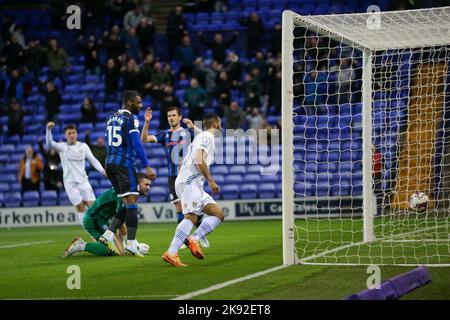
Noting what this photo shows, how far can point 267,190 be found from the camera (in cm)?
2322

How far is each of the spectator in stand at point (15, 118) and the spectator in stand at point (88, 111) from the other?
1.85 meters

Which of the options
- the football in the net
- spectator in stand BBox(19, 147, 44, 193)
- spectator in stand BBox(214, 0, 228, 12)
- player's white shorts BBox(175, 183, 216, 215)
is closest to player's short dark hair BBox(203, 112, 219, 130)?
player's white shorts BBox(175, 183, 216, 215)

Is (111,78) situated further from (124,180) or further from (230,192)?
(124,180)

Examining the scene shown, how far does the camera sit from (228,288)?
27.3 feet

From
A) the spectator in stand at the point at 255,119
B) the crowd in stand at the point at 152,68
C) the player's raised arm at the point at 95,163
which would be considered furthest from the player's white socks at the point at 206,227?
the spectator in stand at the point at 255,119

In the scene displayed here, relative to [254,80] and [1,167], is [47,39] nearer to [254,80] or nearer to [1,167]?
[1,167]

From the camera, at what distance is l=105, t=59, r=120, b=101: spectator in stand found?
24867 mm

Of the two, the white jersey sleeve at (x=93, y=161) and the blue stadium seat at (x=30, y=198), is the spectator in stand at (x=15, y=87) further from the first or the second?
the white jersey sleeve at (x=93, y=161)

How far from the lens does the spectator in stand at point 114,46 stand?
25.3 meters

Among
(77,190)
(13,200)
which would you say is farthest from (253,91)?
(77,190)

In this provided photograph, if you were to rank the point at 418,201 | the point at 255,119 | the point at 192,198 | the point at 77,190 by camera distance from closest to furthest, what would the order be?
1. the point at 192,198
2. the point at 418,201
3. the point at 77,190
4. the point at 255,119

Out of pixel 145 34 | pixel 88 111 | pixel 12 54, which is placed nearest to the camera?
pixel 88 111

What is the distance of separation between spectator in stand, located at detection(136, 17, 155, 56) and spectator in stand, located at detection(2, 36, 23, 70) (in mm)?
3639

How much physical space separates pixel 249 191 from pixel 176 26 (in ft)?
18.1
